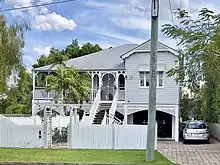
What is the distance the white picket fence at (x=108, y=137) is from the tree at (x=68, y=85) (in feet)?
33.4

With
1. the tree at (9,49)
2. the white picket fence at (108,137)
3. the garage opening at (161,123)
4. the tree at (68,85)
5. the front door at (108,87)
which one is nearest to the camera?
the tree at (9,49)

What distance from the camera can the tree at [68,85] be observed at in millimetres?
32062

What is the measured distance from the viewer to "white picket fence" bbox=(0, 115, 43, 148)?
22422 mm

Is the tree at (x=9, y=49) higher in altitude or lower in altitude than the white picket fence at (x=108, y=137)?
higher

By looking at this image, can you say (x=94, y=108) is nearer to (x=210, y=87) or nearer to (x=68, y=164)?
(x=210, y=87)

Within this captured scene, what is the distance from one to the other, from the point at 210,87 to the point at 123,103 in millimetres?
6880

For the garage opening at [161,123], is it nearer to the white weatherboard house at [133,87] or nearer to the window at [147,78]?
the white weatherboard house at [133,87]

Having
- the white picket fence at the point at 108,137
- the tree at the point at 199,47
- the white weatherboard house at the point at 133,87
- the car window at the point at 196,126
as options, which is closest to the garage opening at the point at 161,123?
the white weatherboard house at the point at 133,87

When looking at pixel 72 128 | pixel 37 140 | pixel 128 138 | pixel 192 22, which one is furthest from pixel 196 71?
pixel 37 140

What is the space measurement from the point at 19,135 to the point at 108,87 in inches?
579

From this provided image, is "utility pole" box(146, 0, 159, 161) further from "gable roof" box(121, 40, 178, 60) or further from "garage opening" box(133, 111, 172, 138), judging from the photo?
"garage opening" box(133, 111, 172, 138)

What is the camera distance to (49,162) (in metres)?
15.2

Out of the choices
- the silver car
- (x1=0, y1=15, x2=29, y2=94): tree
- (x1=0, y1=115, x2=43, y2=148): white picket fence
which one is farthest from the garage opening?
(x1=0, y1=15, x2=29, y2=94): tree

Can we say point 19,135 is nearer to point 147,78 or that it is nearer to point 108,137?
point 108,137
